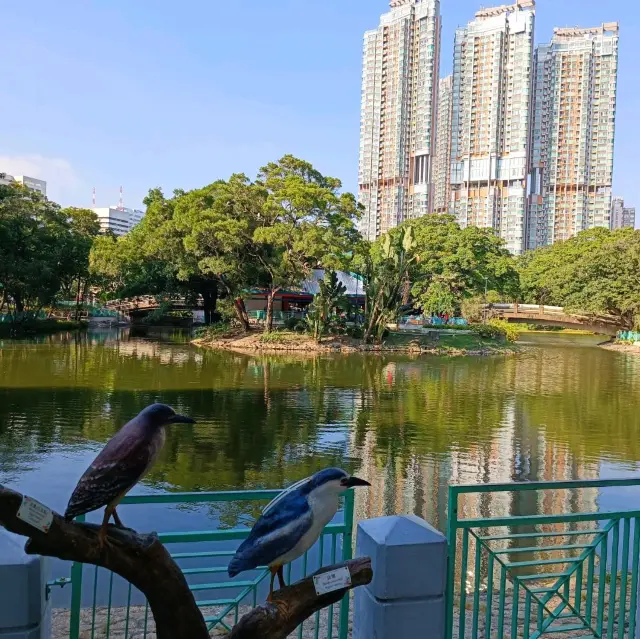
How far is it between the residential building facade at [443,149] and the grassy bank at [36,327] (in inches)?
2113

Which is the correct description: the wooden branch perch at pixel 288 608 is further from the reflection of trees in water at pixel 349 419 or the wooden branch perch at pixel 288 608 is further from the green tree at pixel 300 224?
the green tree at pixel 300 224

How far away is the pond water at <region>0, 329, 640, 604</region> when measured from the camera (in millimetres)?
8039

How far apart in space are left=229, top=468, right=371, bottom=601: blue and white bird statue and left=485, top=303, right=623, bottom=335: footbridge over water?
120 feet

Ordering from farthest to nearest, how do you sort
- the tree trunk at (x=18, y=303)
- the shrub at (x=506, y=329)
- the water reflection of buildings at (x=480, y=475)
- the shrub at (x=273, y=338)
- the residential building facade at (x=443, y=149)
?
the residential building facade at (x=443, y=149) → the shrub at (x=506, y=329) → the tree trunk at (x=18, y=303) → the shrub at (x=273, y=338) → the water reflection of buildings at (x=480, y=475)

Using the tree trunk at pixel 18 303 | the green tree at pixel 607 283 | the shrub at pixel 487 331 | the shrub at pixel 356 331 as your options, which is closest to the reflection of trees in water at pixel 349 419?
the shrub at pixel 356 331

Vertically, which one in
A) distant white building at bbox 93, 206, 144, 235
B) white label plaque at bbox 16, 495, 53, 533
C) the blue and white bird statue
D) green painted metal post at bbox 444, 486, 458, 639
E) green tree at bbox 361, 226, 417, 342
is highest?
distant white building at bbox 93, 206, 144, 235

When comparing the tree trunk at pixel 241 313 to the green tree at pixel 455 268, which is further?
the green tree at pixel 455 268

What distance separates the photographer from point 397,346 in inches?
1079

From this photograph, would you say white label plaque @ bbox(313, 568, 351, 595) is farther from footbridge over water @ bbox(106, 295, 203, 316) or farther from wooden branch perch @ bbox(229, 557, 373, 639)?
footbridge over water @ bbox(106, 295, 203, 316)

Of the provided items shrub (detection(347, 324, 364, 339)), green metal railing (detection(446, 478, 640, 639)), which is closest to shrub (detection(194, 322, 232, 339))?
shrub (detection(347, 324, 364, 339))

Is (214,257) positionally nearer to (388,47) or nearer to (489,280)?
(489,280)

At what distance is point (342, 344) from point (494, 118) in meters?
56.3

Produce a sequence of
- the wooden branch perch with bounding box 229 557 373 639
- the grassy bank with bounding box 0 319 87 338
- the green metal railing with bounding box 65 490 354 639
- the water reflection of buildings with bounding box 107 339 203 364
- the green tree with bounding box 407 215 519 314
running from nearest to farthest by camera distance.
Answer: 1. the wooden branch perch with bounding box 229 557 373 639
2. the green metal railing with bounding box 65 490 354 639
3. the water reflection of buildings with bounding box 107 339 203 364
4. the grassy bank with bounding box 0 319 87 338
5. the green tree with bounding box 407 215 519 314

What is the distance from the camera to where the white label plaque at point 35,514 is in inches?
70.1
